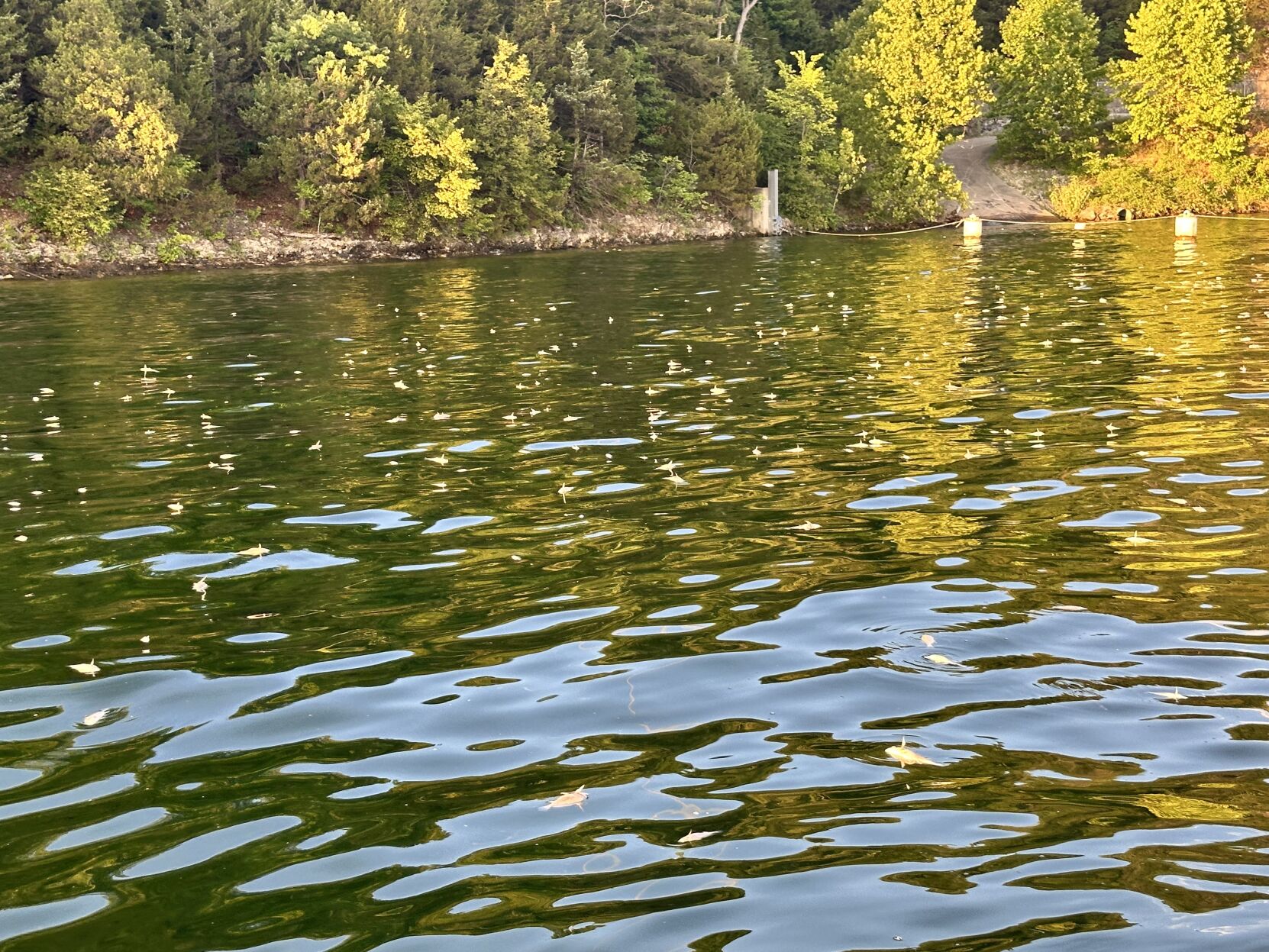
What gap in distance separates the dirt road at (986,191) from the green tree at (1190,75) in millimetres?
6766

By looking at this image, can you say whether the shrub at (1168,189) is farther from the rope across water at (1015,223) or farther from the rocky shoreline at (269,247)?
the rocky shoreline at (269,247)

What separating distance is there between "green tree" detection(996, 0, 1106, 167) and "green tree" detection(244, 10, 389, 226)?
37.9 meters

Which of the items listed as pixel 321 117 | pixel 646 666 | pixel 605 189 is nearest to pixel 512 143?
pixel 605 189

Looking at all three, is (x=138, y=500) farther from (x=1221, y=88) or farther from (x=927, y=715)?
(x=1221, y=88)

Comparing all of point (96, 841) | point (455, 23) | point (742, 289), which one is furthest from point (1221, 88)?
point (96, 841)

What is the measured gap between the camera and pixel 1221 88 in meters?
65.3

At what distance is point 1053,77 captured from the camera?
73.6m

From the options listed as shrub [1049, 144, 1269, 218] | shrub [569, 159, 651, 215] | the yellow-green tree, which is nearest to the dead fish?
the yellow-green tree

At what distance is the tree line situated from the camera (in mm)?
51906

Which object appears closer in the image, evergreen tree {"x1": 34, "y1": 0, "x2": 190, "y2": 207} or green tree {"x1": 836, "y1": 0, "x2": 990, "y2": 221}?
evergreen tree {"x1": 34, "y1": 0, "x2": 190, "y2": 207}

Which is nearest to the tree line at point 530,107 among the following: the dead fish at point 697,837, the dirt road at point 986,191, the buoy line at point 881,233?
the buoy line at point 881,233

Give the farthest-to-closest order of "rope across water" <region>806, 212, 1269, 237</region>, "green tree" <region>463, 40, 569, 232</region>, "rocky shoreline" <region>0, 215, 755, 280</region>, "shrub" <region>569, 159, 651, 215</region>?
"shrub" <region>569, 159, 651, 215</region> → "green tree" <region>463, 40, 569, 232</region> → "rope across water" <region>806, 212, 1269, 237</region> → "rocky shoreline" <region>0, 215, 755, 280</region>

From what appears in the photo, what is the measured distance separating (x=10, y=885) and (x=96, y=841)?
1.39 feet

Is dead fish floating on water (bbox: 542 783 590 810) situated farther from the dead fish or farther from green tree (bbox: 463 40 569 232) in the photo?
green tree (bbox: 463 40 569 232)
